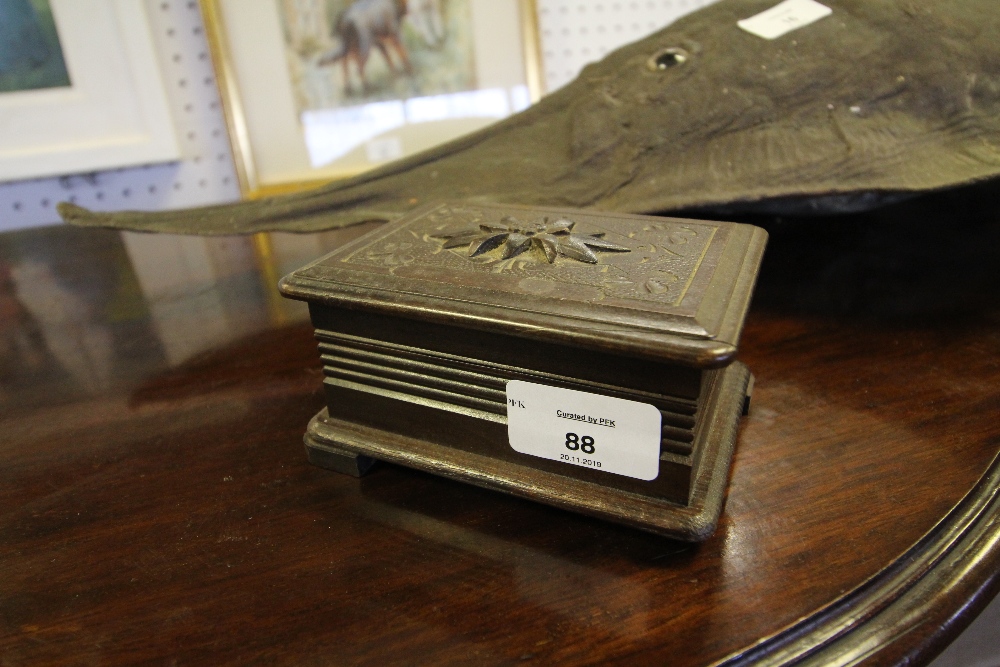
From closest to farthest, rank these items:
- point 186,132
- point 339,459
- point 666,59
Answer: point 339,459 → point 666,59 → point 186,132

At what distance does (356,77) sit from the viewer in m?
1.61

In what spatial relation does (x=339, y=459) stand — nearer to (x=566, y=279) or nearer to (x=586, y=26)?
(x=566, y=279)

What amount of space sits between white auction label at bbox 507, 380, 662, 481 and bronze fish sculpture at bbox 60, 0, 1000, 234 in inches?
16.2

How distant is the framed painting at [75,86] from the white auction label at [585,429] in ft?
4.33

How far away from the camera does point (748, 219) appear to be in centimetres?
108

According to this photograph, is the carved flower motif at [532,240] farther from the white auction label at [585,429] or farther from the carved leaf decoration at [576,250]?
the white auction label at [585,429]

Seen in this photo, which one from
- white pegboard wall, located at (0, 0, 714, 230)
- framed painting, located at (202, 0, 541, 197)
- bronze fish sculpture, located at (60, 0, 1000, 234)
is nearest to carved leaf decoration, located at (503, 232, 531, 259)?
bronze fish sculpture, located at (60, 0, 1000, 234)

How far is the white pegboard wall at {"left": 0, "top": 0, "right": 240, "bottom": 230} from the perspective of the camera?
1493 millimetres

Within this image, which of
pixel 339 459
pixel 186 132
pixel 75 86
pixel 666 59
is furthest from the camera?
pixel 186 132

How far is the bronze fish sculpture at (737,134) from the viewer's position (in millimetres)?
793

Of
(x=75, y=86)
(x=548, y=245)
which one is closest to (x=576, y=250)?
(x=548, y=245)

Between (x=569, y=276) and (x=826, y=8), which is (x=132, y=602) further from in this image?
(x=826, y=8)

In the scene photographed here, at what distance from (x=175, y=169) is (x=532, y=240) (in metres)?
1.29

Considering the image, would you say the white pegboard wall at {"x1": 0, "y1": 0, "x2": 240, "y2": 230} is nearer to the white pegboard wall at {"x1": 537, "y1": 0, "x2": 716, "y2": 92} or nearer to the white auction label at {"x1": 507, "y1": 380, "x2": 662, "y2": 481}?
the white pegboard wall at {"x1": 537, "y1": 0, "x2": 716, "y2": 92}
